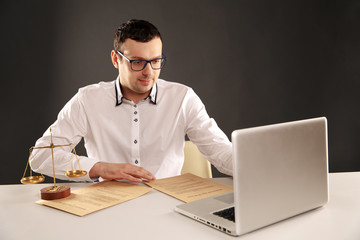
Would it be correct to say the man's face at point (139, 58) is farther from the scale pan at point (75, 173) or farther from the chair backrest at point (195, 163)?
the scale pan at point (75, 173)

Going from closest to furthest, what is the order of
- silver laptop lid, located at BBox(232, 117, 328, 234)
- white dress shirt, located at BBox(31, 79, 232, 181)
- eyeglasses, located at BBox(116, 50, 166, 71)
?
silver laptop lid, located at BBox(232, 117, 328, 234) → eyeglasses, located at BBox(116, 50, 166, 71) → white dress shirt, located at BBox(31, 79, 232, 181)

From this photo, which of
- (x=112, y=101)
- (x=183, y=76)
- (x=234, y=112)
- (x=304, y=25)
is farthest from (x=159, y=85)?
(x=304, y=25)

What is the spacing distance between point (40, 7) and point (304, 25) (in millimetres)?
2356

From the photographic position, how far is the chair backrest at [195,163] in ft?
7.28

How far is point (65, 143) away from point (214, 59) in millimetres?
1835

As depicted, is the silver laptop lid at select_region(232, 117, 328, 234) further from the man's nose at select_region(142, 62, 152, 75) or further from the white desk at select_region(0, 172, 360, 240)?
the man's nose at select_region(142, 62, 152, 75)

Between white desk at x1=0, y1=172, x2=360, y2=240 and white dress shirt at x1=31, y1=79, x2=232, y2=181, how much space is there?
80 cm

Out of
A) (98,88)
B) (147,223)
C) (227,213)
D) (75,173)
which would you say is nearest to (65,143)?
(98,88)

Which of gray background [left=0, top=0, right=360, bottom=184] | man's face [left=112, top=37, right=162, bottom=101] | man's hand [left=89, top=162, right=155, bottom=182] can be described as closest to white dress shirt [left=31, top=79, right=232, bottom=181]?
man's face [left=112, top=37, right=162, bottom=101]

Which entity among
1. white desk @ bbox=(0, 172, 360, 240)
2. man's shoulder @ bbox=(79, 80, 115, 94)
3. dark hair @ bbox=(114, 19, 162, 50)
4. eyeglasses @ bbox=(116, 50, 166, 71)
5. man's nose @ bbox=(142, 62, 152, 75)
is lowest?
white desk @ bbox=(0, 172, 360, 240)

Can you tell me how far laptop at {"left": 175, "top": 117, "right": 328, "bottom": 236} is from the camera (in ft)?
3.45

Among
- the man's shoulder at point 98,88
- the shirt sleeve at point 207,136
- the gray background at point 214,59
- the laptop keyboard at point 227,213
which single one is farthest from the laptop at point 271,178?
the gray background at point 214,59

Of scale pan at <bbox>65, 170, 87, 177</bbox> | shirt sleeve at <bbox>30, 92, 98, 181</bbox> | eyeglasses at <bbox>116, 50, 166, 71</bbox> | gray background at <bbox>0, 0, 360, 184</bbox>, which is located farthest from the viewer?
gray background at <bbox>0, 0, 360, 184</bbox>

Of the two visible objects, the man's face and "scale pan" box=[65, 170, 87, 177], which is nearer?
"scale pan" box=[65, 170, 87, 177]
